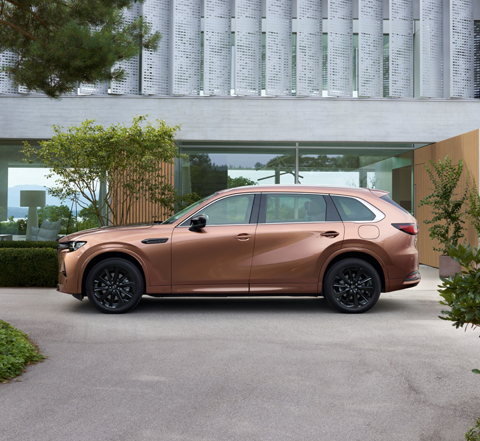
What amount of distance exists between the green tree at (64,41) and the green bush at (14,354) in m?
3.57

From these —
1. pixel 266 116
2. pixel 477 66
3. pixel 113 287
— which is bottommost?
pixel 113 287

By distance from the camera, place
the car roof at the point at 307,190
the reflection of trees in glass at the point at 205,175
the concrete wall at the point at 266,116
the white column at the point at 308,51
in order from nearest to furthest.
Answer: the car roof at the point at 307,190 → the concrete wall at the point at 266,116 → the reflection of trees in glass at the point at 205,175 → the white column at the point at 308,51

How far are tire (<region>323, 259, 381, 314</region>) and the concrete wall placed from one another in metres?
8.52

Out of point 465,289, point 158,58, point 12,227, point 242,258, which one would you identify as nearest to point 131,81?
point 158,58

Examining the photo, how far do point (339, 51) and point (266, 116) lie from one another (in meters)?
2.75

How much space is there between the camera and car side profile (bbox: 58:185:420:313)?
27.9 ft

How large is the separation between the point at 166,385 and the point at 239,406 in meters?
0.80

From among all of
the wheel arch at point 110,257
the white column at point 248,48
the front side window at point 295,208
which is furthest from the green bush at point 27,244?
the front side window at point 295,208

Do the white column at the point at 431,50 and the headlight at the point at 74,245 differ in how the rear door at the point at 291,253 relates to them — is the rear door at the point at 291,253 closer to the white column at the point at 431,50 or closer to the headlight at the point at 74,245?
the headlight at the point at 74,245

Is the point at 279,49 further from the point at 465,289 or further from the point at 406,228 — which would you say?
the point at 465,289

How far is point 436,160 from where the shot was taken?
16.0 m

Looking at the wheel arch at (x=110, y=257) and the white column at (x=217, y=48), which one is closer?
the wheel arch at (x=110, y=257)

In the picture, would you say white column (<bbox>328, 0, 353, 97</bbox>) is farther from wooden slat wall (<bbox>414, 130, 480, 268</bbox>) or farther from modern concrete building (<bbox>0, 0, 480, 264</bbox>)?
wooden slat wall (<bbox>414, 130, 480, 268</bbox>)

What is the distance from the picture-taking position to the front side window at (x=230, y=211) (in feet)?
28.6
